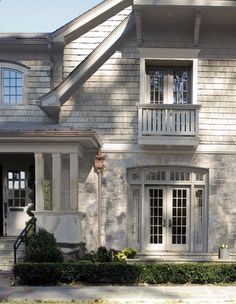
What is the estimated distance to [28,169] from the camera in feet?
51.3

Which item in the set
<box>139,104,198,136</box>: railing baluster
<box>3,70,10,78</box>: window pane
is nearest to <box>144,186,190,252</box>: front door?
<box>139,104,198,136</box>: railing baluster

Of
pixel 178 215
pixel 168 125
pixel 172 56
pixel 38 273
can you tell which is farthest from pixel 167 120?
pixel 38 273

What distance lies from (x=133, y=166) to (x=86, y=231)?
7.94ft

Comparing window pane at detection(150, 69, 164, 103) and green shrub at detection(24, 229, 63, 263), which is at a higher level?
window pane at detection(150, 69, 164, 103)

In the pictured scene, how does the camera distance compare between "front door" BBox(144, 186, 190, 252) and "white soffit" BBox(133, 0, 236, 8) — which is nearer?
"white soffit" BBox(133, 0, 236, 8)

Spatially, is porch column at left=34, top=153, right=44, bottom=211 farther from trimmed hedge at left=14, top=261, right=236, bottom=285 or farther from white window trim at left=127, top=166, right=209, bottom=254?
white window trim at left=127, top=166, right=209, bottom=254

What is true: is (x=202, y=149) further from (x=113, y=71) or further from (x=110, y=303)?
(x=110, y=303)

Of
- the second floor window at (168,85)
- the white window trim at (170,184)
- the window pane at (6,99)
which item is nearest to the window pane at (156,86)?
the second floor window at (168,85)

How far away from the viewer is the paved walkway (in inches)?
368

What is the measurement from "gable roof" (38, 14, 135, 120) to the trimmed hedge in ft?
16.1

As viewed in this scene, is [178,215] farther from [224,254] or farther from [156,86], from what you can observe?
[156,86]

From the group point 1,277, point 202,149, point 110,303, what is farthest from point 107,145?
point 110,303

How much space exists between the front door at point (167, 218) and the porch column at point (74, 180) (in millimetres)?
2590

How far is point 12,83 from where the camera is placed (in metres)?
15.1
